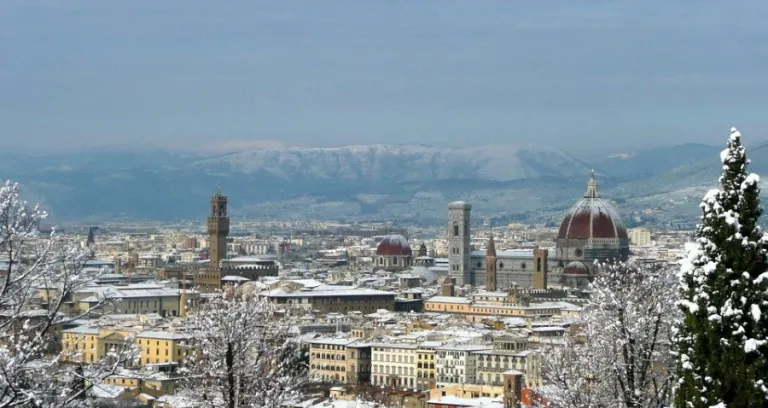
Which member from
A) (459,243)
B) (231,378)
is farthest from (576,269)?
(231,378)

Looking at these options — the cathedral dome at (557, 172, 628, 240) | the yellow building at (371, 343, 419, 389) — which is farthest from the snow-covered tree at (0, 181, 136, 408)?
the cathedral dome at (557, 172, 628, 240)

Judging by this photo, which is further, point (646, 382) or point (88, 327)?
point (88, 327)

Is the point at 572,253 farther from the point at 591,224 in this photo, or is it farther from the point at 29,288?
the point at 29,288

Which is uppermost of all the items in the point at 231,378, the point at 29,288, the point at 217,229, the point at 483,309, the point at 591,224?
the point at 591,224

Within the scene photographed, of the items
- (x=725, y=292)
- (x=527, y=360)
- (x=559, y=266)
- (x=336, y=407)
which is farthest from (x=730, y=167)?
(x=559, y=266)

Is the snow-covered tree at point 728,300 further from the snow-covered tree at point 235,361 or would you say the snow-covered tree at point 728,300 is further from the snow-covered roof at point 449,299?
the snow-covered roof at point 449,299

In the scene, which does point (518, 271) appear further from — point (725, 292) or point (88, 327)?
point (725, 292)

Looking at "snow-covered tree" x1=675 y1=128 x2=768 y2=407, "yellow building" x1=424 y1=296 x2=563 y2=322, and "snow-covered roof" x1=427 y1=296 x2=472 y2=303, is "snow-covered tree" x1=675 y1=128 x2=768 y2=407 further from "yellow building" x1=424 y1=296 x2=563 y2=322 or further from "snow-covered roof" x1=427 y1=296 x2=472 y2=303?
"snow-covered roof" x1=427 y1=296 x2=472 y2=303
